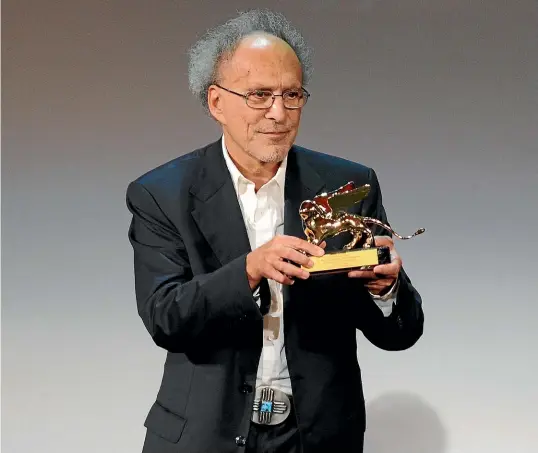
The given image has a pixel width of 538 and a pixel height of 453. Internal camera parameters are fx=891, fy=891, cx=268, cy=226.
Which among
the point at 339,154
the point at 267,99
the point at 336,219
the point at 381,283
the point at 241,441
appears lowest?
the point at 241,441

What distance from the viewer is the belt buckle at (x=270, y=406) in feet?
5.51

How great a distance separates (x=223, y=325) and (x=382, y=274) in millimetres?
314

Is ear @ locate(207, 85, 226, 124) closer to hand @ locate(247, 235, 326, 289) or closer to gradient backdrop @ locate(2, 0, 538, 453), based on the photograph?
hand @ locate(247, 235, 326, 289)

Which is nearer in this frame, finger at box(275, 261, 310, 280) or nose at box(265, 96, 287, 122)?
finger at box(275, 261, 310, 280)

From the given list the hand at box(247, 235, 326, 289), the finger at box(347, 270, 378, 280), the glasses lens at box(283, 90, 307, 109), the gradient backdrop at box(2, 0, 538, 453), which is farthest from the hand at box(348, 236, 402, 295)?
the gradient backdrop at box(2, 0, 538, 453)

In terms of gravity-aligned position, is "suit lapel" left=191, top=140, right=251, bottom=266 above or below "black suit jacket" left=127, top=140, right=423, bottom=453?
above

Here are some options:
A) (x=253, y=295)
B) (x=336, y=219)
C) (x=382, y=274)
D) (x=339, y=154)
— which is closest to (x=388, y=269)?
(x=382, y=274)

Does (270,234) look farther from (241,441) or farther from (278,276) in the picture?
(241,441)

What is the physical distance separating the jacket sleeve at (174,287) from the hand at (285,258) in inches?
2.5

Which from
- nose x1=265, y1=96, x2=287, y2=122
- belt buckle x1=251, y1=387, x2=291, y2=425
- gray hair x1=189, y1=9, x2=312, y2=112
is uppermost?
gray hair x1=189, y1=9, x2=312, y2=112

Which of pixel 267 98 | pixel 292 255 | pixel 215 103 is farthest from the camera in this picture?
pixel 215 103

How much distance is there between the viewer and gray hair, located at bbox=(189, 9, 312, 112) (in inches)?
69.2

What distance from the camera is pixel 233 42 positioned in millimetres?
1750

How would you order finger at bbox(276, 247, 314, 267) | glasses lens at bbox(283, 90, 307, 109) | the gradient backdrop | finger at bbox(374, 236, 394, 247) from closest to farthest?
1. finger at bbox(276, 247, 314, 267)
2. finger at bbox(374, 236, 394, 247)
3. glasses lens at bbox(283, 90, 307, 109)
4. the gradient backdrop
